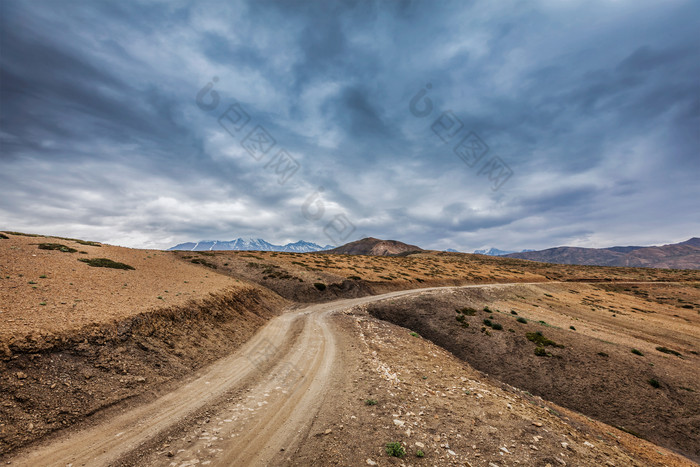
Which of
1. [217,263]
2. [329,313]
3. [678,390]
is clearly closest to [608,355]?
[678,390]

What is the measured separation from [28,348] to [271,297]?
86.2 feet

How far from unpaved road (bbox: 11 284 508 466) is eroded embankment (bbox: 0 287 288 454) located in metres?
0.92

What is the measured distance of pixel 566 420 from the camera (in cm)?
1291

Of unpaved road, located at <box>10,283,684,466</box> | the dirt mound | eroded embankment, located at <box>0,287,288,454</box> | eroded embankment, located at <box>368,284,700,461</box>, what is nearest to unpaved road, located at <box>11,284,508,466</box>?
unpaved road, located at <box>10,283,684,466</box>

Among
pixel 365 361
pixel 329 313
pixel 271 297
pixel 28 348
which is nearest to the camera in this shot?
pixel 28 348

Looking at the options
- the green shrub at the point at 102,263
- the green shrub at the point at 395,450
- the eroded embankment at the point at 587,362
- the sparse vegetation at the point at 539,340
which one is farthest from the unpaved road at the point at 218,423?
the green shrub at the point at 102,263

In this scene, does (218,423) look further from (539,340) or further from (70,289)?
(539,340)

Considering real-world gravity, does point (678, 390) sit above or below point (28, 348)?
below

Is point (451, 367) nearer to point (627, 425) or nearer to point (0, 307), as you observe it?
point (627, 425)

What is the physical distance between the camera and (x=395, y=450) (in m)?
8.57

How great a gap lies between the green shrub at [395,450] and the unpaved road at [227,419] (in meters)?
3.14

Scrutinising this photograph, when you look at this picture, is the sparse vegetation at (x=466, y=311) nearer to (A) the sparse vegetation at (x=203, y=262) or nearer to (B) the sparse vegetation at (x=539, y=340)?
(B) the sparse vegetation at (x=539, y=340)

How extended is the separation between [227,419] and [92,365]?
6890 mm

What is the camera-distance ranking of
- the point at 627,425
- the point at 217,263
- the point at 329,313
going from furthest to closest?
the point at 217,263, the point at 329,313, the point at 627,425
